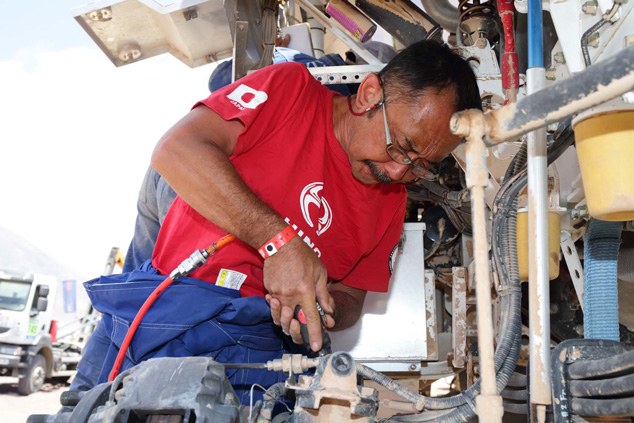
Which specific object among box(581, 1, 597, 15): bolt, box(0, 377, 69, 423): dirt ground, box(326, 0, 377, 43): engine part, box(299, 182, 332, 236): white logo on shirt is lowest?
box(0, 377, 69, 423): dirt ground

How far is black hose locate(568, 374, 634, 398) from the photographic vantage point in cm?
91

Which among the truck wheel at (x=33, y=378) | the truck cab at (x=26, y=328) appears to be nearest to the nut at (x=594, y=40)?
the truck cab at (x=26, y=328)

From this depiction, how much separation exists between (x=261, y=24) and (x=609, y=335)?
1.77 m

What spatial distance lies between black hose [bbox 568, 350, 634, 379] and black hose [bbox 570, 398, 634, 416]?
4 cm

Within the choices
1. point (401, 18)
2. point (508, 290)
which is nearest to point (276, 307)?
point (508, 290)

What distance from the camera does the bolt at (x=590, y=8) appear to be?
1321 millimetres

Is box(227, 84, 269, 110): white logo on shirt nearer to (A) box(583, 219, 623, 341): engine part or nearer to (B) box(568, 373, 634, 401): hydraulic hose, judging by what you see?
(A) box(583, 219, 623, 341): engine part

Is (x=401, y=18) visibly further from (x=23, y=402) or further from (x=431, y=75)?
(x=23, y=402)

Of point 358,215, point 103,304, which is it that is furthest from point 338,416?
point 358,215

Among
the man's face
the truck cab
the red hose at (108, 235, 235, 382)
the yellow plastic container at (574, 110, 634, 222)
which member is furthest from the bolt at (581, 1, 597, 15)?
the truck cab

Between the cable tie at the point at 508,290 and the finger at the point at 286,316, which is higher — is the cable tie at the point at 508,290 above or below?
above

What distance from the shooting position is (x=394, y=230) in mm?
2396

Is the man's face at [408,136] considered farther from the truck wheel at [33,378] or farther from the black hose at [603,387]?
the truck wheel at [33,378]

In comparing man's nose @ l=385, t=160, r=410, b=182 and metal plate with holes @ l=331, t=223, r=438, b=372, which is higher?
man's nose @ l=385, t=160, r=410, b=182
